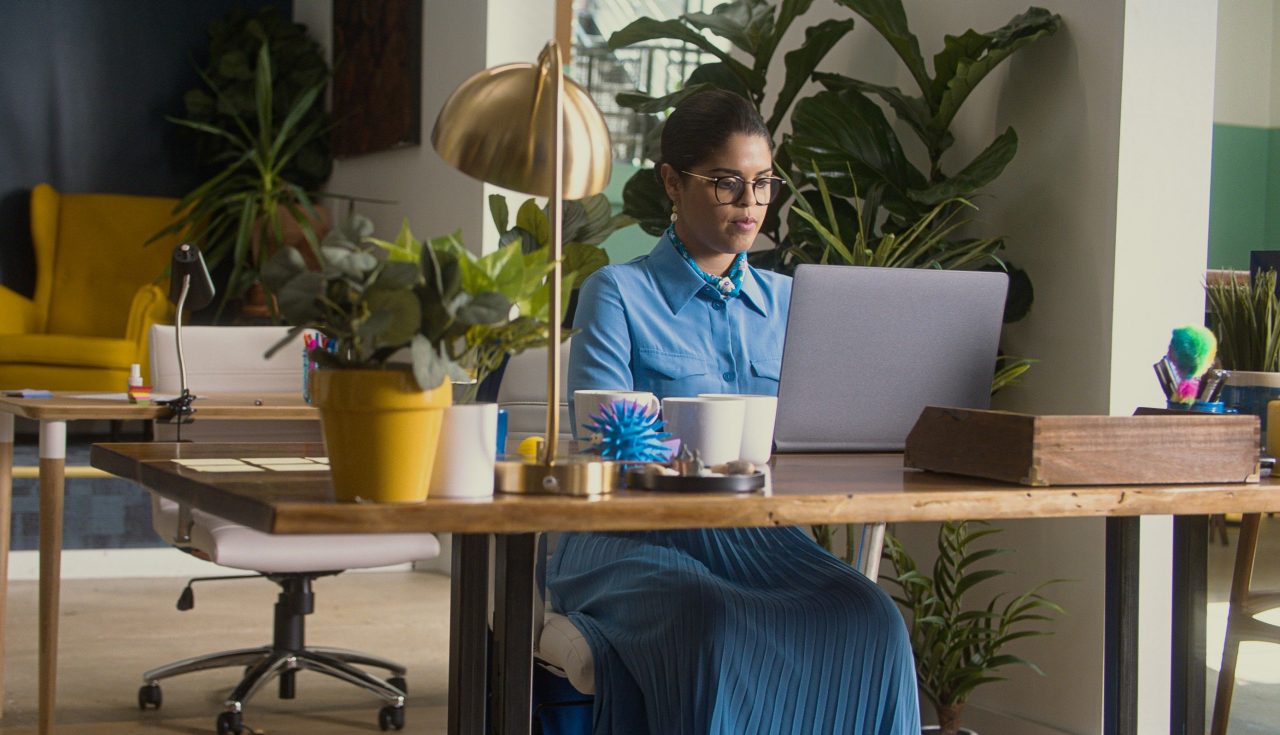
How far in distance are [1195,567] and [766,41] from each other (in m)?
1.97

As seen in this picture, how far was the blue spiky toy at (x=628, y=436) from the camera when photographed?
4.81 feet

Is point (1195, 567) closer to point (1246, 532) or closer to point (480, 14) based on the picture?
point (1246, 532)

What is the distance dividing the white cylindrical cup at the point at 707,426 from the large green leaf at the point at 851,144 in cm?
186

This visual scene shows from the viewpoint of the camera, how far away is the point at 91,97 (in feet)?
22.6

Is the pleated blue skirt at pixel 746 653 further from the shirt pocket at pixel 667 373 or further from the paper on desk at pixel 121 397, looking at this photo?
the paper on desk at pixel 121 397

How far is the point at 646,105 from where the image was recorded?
3568mm

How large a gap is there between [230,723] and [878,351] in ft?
6.55

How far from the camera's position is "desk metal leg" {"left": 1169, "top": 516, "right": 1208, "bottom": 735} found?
1.92 metres

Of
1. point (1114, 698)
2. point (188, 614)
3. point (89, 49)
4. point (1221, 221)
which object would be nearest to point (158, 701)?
point (188, 614)

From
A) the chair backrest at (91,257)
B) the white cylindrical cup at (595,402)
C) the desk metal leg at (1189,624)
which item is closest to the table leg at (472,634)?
the white cylindrical cup at (595,402)

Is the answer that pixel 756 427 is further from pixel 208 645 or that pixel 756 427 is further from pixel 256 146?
pixel 256 146

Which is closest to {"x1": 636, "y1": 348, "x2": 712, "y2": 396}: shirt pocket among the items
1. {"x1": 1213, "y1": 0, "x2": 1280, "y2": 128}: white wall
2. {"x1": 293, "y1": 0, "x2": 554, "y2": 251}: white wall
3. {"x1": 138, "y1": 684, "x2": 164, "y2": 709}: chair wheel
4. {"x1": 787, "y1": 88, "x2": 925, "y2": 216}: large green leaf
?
{"x1": 787, "y1": 88, "x2": 925, "y2": 216}: large green leaf

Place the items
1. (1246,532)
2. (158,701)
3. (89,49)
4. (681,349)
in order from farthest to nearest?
(89,49), (158,701), (1246,532), (681,349)

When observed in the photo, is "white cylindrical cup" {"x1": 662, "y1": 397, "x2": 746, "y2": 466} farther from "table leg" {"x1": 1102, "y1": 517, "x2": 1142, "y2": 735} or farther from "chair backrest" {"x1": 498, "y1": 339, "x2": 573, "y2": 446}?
"chair backrest" {"x1": 498, "y1": 339, "x2": 573, "y2": 446}
